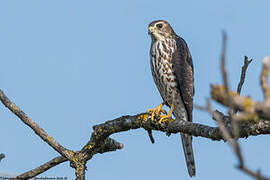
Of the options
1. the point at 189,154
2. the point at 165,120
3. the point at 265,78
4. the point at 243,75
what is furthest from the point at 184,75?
the point at 265,78

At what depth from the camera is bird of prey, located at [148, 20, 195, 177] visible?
22.7ft

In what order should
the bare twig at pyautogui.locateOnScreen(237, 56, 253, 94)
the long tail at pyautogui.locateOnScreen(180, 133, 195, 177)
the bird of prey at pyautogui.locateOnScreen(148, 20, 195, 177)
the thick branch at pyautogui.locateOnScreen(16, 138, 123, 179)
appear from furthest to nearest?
1. the long tail at pyautogui.locateOnScreen(180, 133, 195, 177)
2. the bird of prey at pyautogui.locateOnScreen(148, 20, 195, 177)
3. the thick branch at pyautogui.locateOnScreen(16, 138, 123, 179)
4. the bare twig at pyautogui.locateOnScreen(237, 56, 253, 94)

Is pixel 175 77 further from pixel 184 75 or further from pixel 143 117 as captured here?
pixel 143 117

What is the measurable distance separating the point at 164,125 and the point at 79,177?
1229mm

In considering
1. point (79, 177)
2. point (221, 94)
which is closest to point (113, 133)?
point (79, 177)

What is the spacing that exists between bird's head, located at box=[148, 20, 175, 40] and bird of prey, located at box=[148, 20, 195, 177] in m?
0.08

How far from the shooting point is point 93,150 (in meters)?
5.12

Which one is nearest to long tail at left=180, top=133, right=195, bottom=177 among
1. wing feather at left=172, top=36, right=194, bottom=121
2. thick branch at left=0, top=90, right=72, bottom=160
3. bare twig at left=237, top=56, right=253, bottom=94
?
wing feather at left=172, top=36, right=194, bottom=121

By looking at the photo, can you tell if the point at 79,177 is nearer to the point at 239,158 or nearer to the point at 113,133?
the point at 113,133

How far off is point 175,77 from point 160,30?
44.5 inches

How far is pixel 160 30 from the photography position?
757cm

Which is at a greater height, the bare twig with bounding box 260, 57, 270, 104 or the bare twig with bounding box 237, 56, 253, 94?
the bare twig with bounding box 237, 56, 253, 94

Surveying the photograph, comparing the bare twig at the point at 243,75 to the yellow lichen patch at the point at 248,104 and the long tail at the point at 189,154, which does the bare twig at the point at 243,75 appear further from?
the long tail at the point at 189,154

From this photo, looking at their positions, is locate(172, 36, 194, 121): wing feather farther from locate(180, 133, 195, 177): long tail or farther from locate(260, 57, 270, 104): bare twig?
locate(260, 57, 270, 104): bare twig
